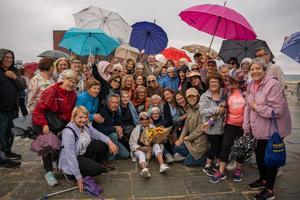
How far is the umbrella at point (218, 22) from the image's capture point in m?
4.64

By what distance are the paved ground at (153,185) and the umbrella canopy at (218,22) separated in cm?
269

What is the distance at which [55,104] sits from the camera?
173 inches

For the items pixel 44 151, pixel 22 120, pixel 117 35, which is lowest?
pixel 44 151

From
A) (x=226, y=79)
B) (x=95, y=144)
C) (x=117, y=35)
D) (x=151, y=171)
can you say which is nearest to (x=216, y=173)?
(x=151, y=171)

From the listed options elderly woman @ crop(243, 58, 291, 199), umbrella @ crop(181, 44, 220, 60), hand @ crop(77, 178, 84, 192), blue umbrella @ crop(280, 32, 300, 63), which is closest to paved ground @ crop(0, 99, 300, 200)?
hand @ crop(77, 178, 84, 192)

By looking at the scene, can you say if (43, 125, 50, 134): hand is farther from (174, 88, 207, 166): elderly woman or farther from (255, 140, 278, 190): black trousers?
(255, 140, 278, 190): black trousers

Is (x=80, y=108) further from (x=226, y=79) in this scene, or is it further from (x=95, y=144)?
(x=226, y=79)

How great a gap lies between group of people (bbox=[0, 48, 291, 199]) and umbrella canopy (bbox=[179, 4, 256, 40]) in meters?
0.51

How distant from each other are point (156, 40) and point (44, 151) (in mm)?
4646

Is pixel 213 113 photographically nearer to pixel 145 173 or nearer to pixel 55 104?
pixel 145 173

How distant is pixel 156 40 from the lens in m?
7.55

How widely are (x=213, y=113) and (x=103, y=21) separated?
3.87 metres

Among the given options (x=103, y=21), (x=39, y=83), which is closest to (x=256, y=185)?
(x=39, y=83)

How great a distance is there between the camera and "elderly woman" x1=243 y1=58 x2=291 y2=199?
11.9 ft
